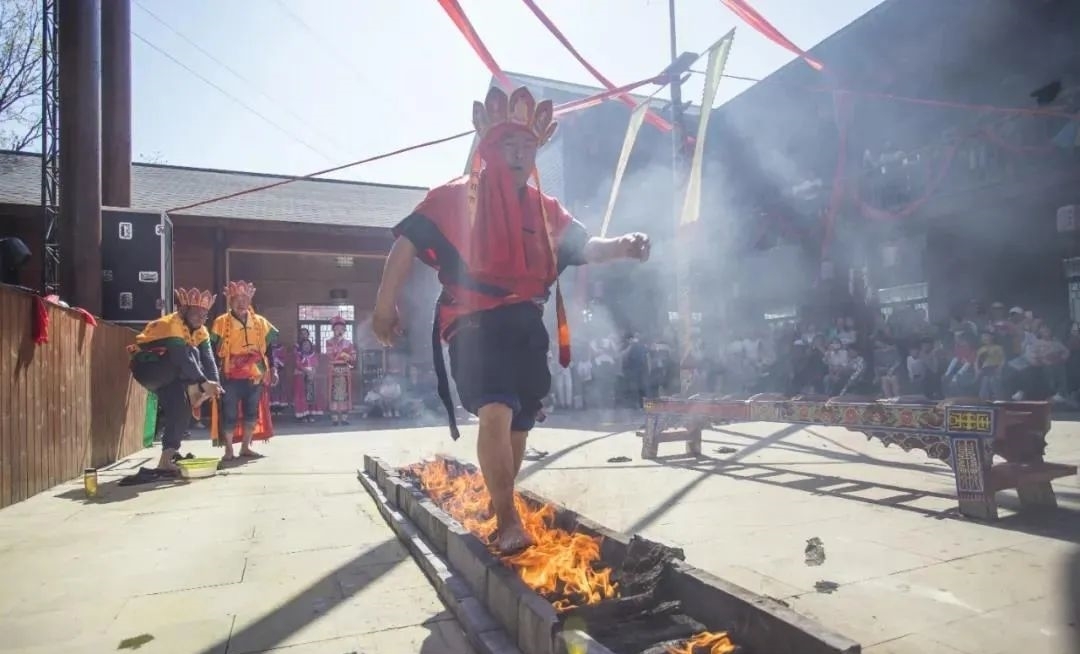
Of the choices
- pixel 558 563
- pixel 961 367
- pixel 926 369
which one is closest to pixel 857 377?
pixel 926 369

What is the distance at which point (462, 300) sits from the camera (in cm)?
268

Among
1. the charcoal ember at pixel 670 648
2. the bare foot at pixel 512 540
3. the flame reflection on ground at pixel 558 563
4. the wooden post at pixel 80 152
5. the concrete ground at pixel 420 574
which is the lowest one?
the concrete ground at pixel 420 574

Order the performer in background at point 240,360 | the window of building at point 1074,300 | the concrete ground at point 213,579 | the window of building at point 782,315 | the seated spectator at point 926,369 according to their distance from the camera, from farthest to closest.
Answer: the window of building at point 782,315, the window of building at point 1074,300, the seated spectator at point 926,369, the performer in background at point 240,360, the concrete ground at point 213,579

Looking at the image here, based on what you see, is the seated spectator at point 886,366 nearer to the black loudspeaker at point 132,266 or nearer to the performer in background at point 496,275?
the performer in background at point 496,275

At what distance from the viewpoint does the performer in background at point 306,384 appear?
42.5 ft

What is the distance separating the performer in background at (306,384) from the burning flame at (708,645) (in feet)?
39.6

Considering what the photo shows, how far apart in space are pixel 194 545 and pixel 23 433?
7.65 feet

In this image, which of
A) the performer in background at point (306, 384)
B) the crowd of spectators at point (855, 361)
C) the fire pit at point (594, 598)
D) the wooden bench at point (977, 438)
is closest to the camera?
the fire pit at point (594, 598)

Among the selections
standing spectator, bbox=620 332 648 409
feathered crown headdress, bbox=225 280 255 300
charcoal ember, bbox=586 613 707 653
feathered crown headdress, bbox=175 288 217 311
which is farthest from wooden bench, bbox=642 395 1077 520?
standing spectator, bbox=620 332 648 409

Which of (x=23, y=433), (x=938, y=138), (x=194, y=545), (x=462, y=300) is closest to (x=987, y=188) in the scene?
(x=938, y=138)

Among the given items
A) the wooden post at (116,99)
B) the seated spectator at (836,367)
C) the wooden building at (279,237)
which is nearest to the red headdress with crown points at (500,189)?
the wooden post at (116,99)

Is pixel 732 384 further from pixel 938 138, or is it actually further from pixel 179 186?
pixel 179 186

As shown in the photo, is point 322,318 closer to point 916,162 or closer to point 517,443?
point 916,162

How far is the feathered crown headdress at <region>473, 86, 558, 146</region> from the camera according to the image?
2764mm
